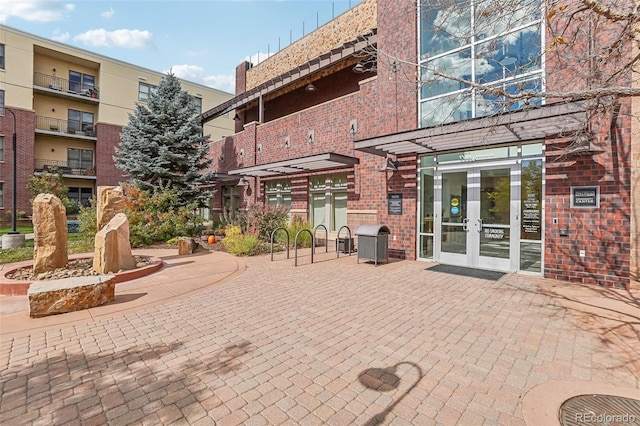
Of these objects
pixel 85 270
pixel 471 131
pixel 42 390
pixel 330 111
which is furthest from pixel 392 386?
pixel 330 111

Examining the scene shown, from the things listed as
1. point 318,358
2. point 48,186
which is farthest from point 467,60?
point 48,186

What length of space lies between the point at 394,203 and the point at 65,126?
28.5 meters

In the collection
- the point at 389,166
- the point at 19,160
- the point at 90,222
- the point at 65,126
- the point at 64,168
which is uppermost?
the point at 65,126

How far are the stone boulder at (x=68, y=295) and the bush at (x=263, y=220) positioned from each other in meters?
6.84

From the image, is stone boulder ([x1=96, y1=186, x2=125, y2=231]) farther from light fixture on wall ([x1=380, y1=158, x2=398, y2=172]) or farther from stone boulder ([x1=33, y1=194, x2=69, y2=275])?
light fixture on wall ([x1=380, y1=158, x2=398, y2=172])

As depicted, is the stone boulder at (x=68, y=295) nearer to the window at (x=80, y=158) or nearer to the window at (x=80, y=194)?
the window at (x=80, y=194)

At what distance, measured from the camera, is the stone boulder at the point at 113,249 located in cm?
651

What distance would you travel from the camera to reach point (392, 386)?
2824 millimetres

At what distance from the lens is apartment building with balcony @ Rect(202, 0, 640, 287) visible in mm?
6059

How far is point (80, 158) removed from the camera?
83.5 feet

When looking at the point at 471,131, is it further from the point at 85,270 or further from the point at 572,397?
the point at 85,270

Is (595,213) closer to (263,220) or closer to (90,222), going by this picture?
(263,220)

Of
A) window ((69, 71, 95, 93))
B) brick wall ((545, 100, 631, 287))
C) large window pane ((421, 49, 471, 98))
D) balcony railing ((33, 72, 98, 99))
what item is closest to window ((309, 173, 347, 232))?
large window pane ((421, 49, 471, 98))

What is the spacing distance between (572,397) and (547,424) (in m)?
0.59
